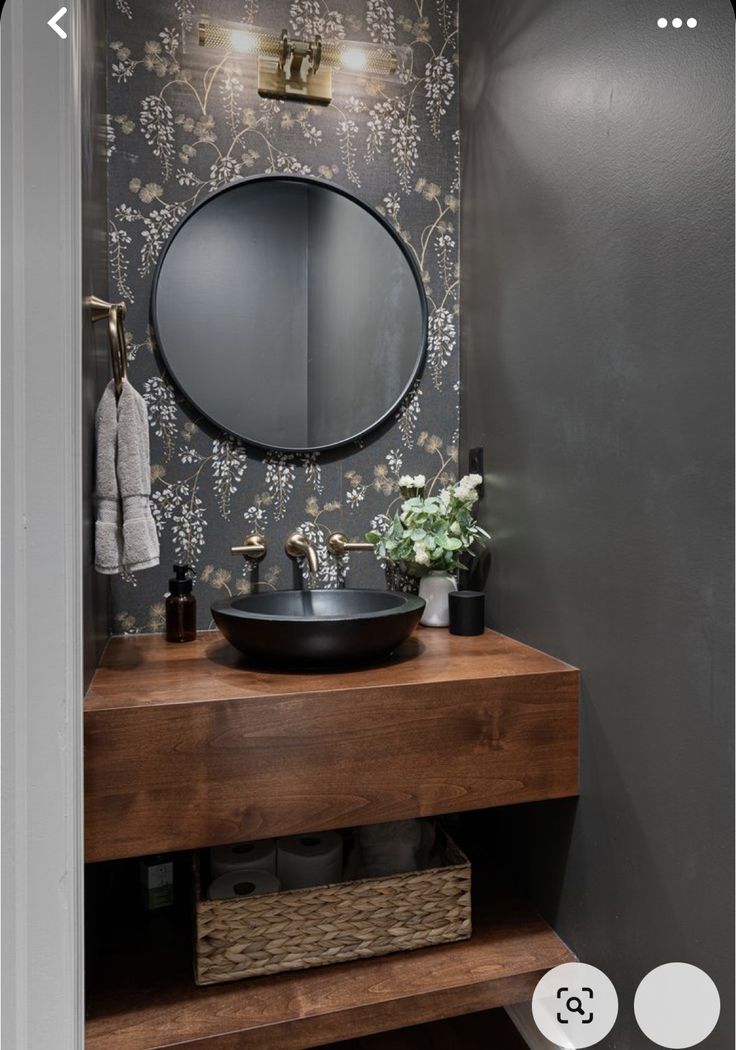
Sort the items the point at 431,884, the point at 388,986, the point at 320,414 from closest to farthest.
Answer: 1. the point at 388,986
2. the point at 431,884
3. the point at 320,414

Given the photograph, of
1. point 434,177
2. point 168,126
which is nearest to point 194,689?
point 168,126

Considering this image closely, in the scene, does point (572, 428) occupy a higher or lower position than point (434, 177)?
lower

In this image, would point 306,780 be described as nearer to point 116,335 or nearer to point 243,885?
point 243,885

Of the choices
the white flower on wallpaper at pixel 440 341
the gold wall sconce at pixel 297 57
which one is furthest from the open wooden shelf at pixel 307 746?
the gold wall sconce at pixel 297 57

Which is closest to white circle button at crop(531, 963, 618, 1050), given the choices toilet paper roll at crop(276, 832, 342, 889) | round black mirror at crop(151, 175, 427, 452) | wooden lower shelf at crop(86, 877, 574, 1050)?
wooden lower shelf at crop(86, 877, 574, 1050)

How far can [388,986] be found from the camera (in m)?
1.33

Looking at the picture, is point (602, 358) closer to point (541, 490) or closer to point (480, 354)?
point (541, 490)

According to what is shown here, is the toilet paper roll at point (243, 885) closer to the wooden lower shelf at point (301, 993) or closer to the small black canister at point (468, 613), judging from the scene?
the wooden lower shelf at point (301, 993)

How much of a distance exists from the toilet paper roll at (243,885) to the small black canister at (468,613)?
66 cm

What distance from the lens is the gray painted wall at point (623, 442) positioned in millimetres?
996

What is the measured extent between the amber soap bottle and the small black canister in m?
0.61

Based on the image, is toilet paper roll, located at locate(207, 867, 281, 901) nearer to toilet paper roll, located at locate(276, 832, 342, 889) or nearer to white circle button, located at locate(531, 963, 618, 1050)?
toilet paper roll, located at locate(276, 832, 342, 889)

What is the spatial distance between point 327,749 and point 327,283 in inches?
45.6

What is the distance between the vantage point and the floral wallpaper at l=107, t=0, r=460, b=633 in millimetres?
1674
